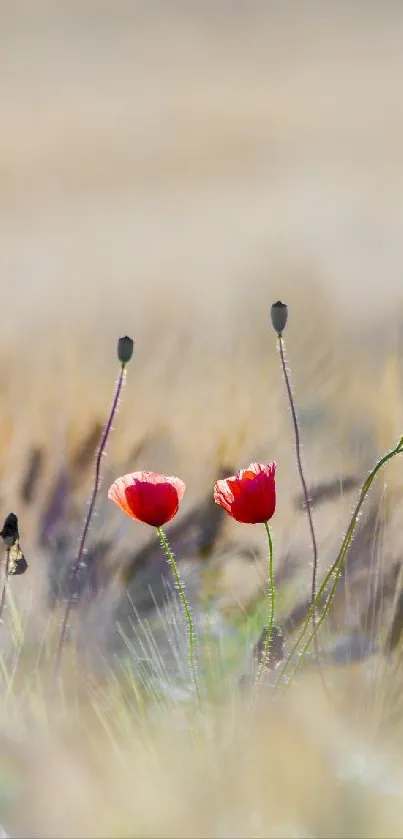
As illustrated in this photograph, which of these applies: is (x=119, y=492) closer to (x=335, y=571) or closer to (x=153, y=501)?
(x=153, y=501)

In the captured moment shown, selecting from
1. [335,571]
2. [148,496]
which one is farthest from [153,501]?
[335,571]

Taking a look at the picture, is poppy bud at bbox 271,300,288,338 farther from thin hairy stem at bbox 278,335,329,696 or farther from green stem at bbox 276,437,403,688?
green stem at bbox 276,437,403,688

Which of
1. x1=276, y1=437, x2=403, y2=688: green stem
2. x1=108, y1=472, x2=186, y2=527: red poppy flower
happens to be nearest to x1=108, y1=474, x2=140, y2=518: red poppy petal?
x1=108, y1=472, x2=186, y2=527: red poppy flower

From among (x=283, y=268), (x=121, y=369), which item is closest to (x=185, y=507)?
(x=121, y=369)

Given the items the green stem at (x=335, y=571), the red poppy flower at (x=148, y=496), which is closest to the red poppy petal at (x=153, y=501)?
the red poppy flower at (x=148, y=496)

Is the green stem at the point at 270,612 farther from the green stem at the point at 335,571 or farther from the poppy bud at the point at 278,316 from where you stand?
the poppy bud at the point at 278,316

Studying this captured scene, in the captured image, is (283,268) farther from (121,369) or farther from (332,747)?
(332,747)
